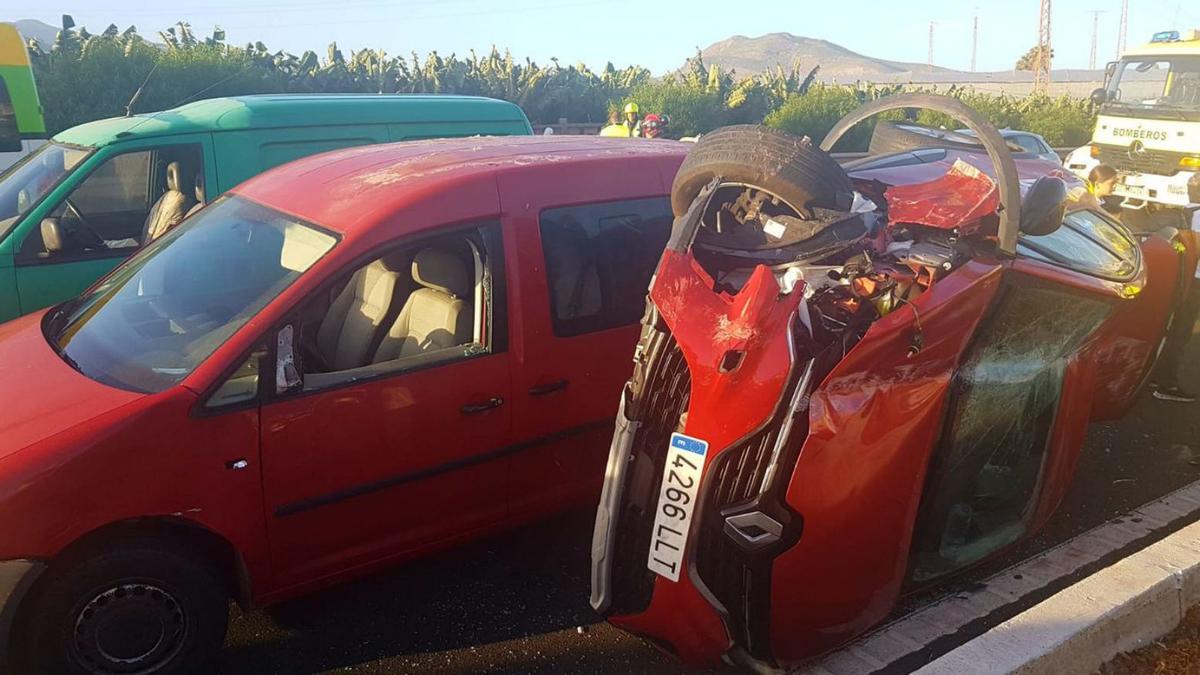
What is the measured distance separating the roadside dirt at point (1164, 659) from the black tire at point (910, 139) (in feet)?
22.4

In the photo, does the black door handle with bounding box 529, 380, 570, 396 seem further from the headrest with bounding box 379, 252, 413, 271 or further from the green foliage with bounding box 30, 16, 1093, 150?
the green foliage with bounding box 30, 16, 1093, 150

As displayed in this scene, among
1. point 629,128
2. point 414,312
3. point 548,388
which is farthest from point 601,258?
point 629,128

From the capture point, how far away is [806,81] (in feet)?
92.1

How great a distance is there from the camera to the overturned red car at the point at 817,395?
2715 mm

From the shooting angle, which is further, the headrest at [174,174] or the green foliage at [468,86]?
the green foliage at [468,86]

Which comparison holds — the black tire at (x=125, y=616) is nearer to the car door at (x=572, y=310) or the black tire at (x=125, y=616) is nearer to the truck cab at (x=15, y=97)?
the car door at (x=572, y=310)

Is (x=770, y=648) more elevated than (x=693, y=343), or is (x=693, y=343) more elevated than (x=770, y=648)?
(x=693, y=343)

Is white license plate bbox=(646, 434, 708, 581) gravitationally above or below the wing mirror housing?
below

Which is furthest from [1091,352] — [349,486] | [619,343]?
[349,486]

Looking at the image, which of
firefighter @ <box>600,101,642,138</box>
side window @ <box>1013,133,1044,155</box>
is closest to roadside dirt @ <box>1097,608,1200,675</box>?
firefighter @ <box>600,101,642,138</box>

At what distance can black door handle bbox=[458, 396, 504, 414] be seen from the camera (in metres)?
3.35

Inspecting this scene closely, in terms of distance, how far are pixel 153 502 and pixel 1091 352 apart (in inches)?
140

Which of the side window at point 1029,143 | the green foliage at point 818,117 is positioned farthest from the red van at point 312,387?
the green foliage at point 818,117

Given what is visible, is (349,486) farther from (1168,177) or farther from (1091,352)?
(1168,177)
